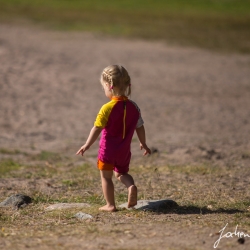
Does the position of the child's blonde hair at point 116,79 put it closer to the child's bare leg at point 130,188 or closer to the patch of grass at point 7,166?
the child's bare leg at point 130,188

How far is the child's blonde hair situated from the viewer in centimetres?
600

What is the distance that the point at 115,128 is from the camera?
6066mm

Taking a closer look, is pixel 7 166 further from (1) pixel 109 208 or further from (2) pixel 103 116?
(2) pixel 103 116

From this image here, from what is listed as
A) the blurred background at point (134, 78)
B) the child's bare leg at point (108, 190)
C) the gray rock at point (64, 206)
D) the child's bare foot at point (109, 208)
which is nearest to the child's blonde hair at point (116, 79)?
the child's bare leg at point (108, 190)

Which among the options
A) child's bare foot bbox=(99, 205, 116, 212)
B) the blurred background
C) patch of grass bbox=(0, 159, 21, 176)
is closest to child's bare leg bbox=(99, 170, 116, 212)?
child's bare foot bbox=(99, 205, 116, 212)

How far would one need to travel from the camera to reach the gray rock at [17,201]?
653 centimetres

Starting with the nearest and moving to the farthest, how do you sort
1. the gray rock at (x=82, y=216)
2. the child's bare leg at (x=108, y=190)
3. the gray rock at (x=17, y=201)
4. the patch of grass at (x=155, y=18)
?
the gray rock at (x=82, y=216) < the child's bare leg at (x=108, y=190) < the gray rock at (x=17, y=201) < the patch of grass at (x=155, y=18)

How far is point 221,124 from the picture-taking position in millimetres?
12984

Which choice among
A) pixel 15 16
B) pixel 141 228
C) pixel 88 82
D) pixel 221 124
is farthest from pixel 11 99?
pixel 15 16

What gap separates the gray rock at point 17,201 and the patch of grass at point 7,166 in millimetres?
1823

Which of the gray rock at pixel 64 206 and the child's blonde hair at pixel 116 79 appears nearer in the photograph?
the child's blonde hair at pixel 116 79

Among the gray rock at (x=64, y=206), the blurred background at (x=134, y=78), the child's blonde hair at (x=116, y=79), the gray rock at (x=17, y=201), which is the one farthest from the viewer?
the blurred background at (x=134, y=78)

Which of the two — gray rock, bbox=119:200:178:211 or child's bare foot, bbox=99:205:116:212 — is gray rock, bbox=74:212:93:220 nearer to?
child's bare foot, bbox=99:205:116:212

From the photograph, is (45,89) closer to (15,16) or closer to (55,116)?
(55,116)
